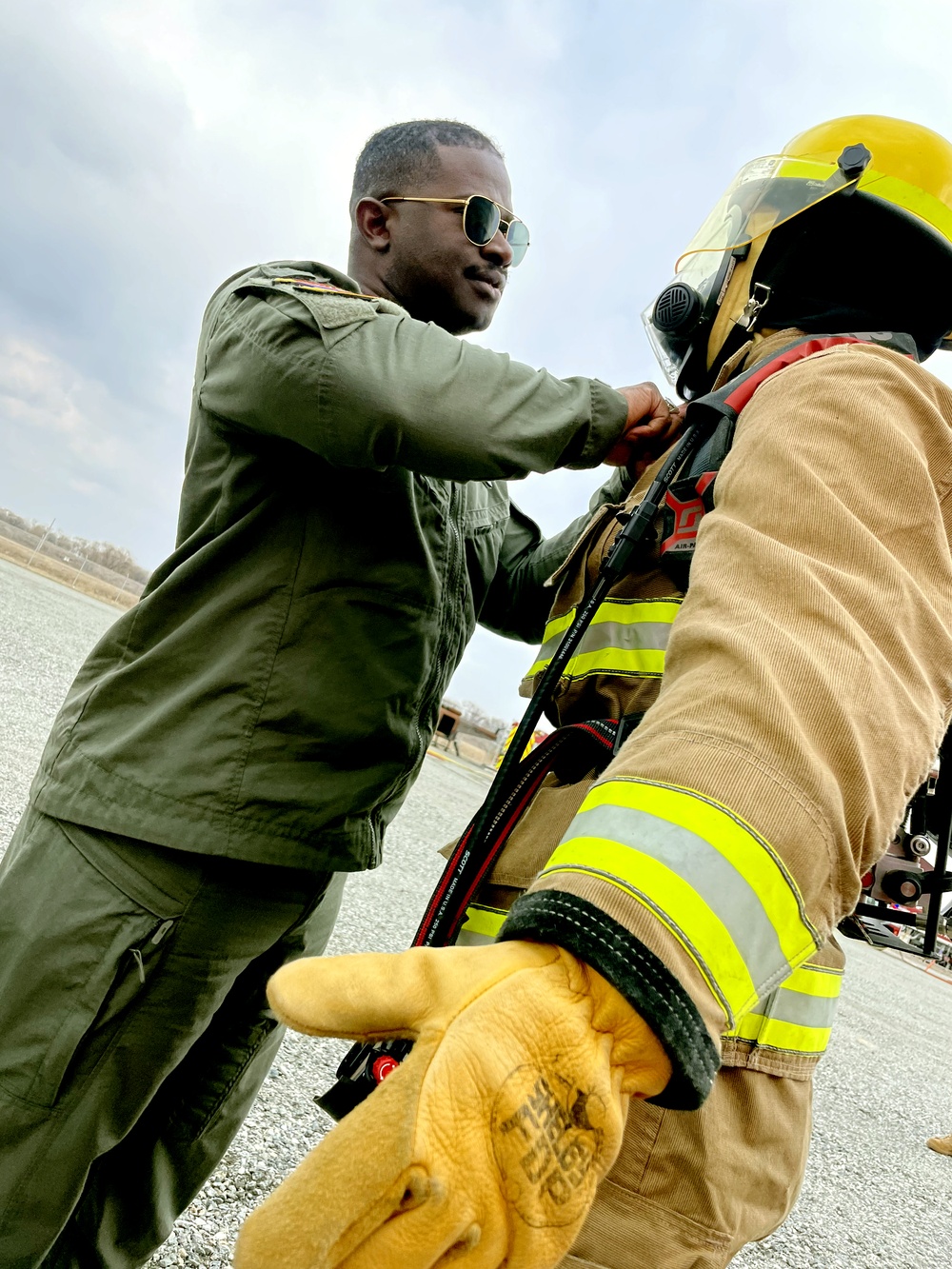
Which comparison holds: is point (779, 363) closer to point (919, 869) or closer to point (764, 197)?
point (764, 197)

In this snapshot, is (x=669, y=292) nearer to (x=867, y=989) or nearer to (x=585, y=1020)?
(x=585, y=1020)

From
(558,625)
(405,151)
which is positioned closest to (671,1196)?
(558,625)

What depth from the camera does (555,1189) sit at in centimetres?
53

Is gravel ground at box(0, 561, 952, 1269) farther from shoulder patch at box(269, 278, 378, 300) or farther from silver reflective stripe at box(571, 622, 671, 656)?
shoulder patch at box(269, 278, 378, 300)

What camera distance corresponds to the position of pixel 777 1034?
87cm

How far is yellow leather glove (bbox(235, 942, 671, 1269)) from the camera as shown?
20.4 inches

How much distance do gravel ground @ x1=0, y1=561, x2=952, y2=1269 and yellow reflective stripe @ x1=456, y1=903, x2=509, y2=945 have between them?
119cm

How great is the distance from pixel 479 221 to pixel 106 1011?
6.02 feet

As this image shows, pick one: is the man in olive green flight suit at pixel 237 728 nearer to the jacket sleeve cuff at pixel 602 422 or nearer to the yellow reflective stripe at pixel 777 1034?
the jacket sleeve cuff at pixel 602 422

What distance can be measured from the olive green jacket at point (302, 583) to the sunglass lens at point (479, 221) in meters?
0.54

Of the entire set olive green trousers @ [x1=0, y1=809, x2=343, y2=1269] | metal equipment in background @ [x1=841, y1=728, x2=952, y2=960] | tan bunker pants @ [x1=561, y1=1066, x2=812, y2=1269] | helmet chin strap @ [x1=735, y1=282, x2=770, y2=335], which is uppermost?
helmet chin strap @ [x1=735, y1=282, x2=770, y2=335]

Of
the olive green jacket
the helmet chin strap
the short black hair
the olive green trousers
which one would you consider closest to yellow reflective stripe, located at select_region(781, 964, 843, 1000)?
the olive green jacket

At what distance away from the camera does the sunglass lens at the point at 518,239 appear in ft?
6.89

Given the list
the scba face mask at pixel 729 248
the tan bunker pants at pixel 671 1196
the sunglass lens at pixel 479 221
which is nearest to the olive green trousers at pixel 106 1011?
the tan bunker pants at pixel 671 1196
